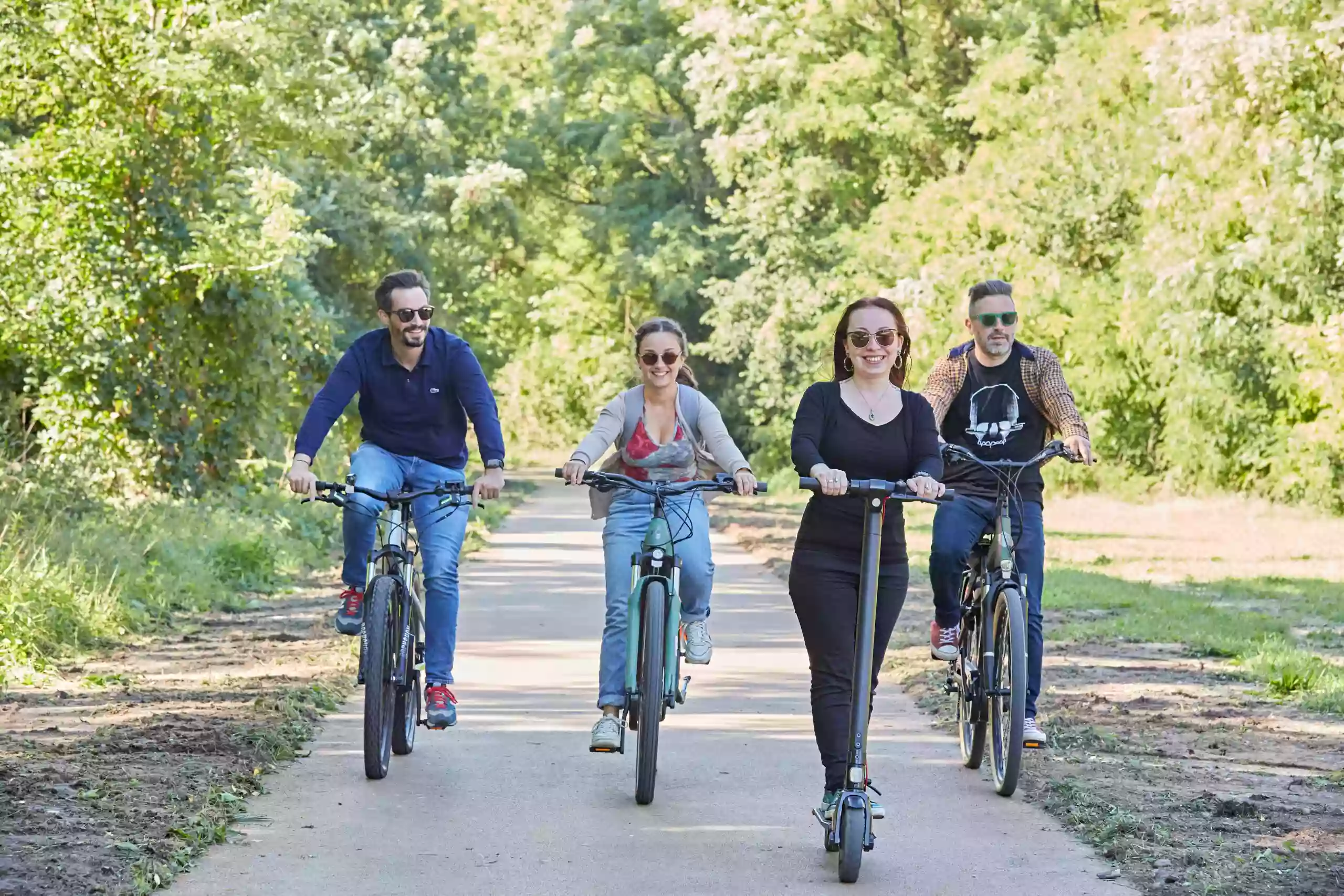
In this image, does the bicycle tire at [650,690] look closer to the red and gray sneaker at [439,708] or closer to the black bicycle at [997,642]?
the red and gray sneaker at [439,708]

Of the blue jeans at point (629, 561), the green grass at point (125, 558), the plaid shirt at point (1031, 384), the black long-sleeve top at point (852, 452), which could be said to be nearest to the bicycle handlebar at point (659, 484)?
the blue jeans at point (629, 561)

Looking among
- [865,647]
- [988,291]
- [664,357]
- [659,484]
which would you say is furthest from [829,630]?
[988,291]

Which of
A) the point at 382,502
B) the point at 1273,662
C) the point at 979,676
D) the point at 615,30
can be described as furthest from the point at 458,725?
the point at 615,30

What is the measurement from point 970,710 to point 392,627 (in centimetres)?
240

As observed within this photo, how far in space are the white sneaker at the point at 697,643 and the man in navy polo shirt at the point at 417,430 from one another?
0.99m

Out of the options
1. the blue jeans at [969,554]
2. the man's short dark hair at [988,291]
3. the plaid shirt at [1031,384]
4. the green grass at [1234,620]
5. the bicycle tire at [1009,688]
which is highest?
the man's short dark hair at [988,291]

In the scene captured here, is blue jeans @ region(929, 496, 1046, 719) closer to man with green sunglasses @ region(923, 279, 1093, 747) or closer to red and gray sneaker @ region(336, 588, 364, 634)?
man with green sunglasses @ region(923, 279, 1093, 747)

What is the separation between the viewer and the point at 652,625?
308 inches

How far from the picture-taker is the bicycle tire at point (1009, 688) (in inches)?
310

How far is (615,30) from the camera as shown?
54.4 metres

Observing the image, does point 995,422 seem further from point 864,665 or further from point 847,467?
point 864,665

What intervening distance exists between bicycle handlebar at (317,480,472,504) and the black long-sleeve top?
1836 mm

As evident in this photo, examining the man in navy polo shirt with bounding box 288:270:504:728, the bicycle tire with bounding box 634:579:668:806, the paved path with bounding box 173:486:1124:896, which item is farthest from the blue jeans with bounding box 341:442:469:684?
the bicycle tire with bounding box 634:579:668:806

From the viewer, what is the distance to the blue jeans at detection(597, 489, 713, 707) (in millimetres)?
8242
